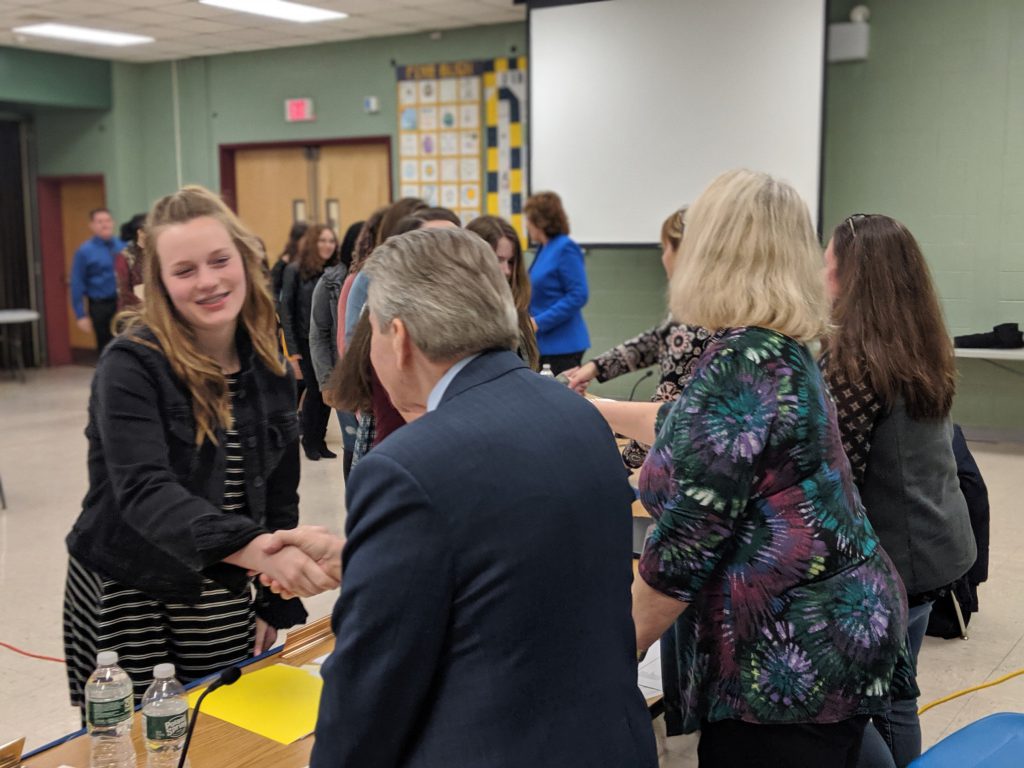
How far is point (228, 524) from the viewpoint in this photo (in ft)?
5.32

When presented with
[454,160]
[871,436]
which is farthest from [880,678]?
[454,160]

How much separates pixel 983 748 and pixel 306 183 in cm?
942

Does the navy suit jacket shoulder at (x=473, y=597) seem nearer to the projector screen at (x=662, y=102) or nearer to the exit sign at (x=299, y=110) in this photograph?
the projector screen at (x=662, y=102)

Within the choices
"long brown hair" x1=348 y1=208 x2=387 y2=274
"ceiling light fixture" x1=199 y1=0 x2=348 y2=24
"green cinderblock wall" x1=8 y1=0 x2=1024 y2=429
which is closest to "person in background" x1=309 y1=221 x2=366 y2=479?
"long brown hair" x1=348 y1=208 x2=387 y2=274

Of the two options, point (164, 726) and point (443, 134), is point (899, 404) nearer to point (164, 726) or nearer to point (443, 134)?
point (164, 726)

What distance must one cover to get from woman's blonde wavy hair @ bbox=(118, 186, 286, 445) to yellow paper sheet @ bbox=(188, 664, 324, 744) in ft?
1.45

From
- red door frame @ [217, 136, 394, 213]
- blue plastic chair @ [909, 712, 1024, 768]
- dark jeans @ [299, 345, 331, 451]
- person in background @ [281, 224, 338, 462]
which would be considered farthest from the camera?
red door frame @ [217, 136, 394, 213]

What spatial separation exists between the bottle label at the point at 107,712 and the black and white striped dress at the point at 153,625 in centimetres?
25

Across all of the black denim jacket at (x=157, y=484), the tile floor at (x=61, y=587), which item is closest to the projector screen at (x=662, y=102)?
the tile floor at (x=61, y=587)

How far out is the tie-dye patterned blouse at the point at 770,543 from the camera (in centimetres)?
144

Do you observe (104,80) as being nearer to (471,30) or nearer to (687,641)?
(471,30)

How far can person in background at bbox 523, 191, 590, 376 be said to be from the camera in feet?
19.0

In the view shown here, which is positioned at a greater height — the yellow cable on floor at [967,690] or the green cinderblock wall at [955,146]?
the green cinderblock wall at [955,146]

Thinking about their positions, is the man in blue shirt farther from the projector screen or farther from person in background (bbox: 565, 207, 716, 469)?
person in background (bbox: 565, 207, 716, 469)
